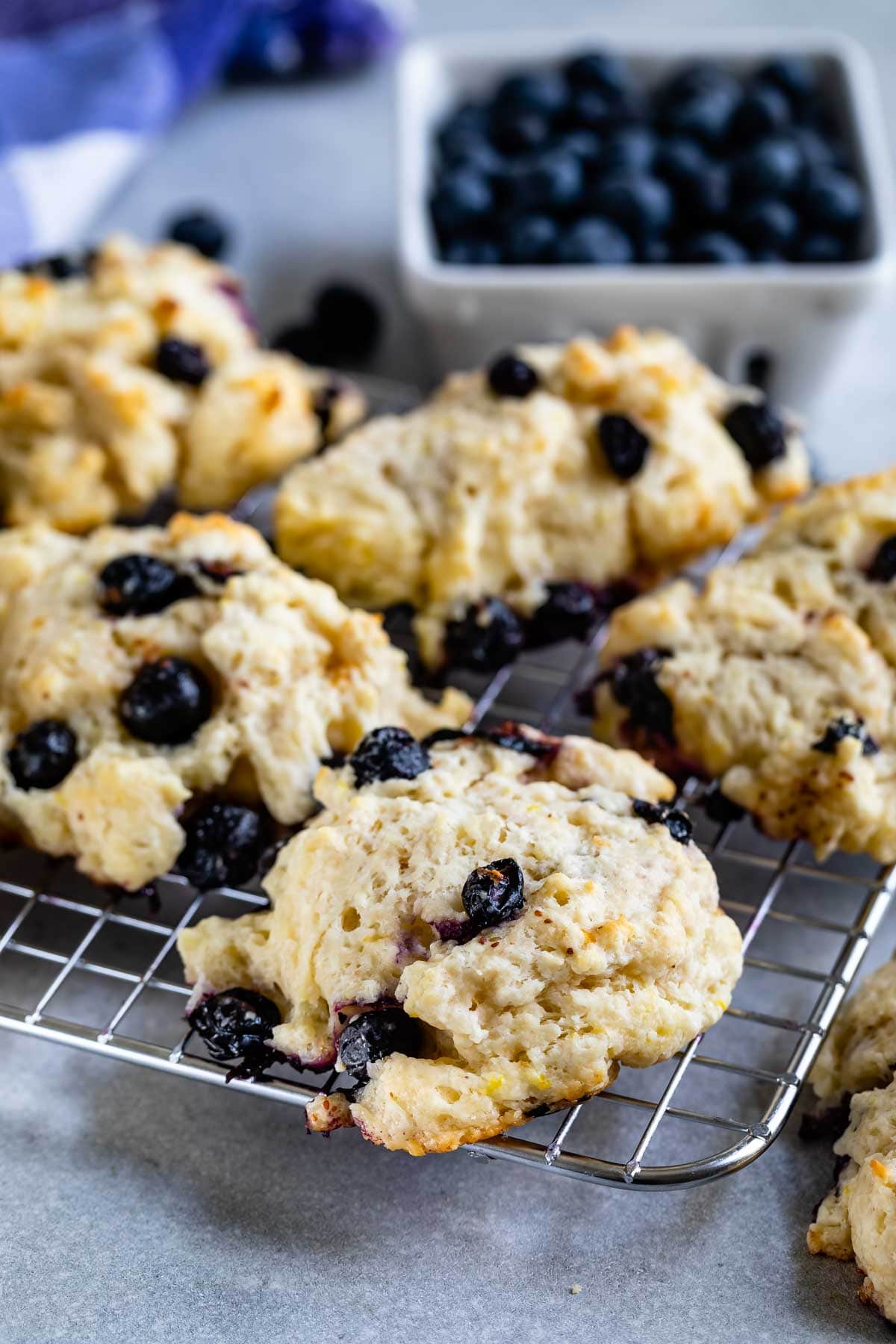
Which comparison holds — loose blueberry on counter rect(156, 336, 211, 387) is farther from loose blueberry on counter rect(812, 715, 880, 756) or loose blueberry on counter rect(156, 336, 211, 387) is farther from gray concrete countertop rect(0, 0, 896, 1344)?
loose blueberry on counter rect(812, 715, 880, 756)

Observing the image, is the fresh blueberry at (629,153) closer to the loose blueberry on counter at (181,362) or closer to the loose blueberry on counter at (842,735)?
the loose blueberry on counter at (181,362)

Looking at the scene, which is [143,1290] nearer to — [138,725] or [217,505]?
[138,725]

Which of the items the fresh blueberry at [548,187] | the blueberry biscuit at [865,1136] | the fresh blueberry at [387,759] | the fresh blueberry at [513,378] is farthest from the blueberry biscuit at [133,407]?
the blueberry biscuit at [865,1136]

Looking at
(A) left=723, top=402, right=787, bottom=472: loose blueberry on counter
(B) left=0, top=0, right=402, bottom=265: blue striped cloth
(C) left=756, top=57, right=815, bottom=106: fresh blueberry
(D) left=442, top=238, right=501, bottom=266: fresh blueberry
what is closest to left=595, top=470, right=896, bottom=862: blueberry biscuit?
(A) left=723, top=402, right=787, bottom=472: loose blueberry on counter

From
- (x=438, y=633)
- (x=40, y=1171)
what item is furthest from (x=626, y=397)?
(x=40, y=1171)

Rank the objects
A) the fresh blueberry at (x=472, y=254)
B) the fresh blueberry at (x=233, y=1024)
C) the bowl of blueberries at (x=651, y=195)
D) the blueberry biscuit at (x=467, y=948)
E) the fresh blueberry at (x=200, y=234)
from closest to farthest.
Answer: the blueberry biscuit at (x=467, y=948) → the fresh blueberry at (x=233, y=1024) → the bowl of blueberries at (x=651, y=195) → the fresh blueberry at (x=472, y=254) → the fresh blueberry at (x=200, y=234)

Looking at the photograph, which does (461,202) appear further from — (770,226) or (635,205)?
(770,226)
